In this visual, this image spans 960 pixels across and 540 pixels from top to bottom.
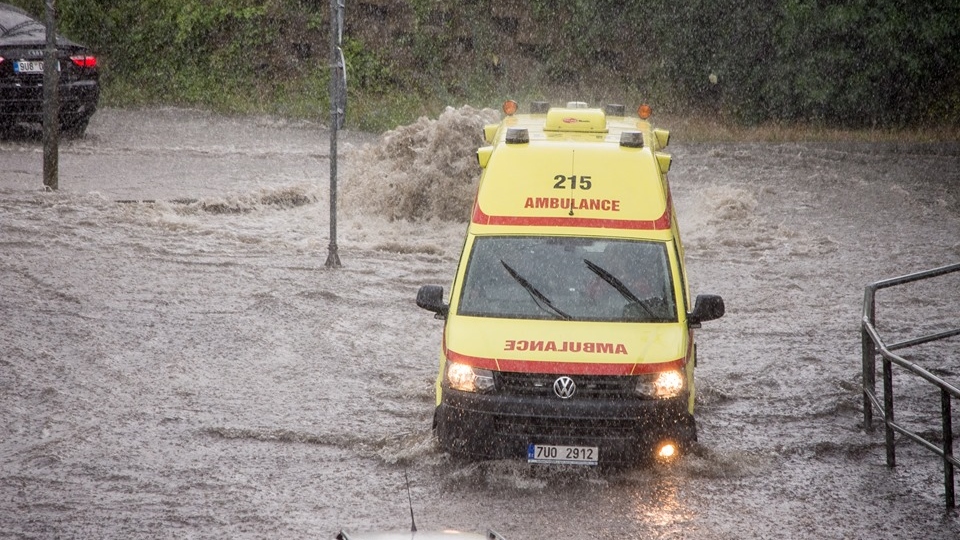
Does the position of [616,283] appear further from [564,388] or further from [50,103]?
[50,103]

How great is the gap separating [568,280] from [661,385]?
1.07 meters

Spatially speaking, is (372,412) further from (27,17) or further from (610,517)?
(27,17)

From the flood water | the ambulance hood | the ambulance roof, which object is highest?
the ambulance roof

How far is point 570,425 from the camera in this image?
320 inches

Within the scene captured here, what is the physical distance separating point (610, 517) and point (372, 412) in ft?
8.75

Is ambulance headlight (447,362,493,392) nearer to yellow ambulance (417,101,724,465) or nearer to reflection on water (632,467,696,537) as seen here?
yellow ambulance (417,101,724,465)

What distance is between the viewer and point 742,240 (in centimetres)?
1764

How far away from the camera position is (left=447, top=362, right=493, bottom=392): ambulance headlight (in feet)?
27.0

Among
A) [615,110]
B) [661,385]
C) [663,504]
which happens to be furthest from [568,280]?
[615,110]

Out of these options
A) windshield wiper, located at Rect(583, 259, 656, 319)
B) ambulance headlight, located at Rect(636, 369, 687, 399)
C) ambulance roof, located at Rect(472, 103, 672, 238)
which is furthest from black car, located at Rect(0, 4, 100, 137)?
ambulance headlight, located at Rect(636, 369, 687, 399)

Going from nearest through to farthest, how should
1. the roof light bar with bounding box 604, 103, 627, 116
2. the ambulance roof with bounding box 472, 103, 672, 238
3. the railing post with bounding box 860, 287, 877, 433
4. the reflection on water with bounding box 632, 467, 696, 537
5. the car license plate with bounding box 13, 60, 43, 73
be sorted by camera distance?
the reflection on water with bounding box 632, 467, 696, 537, the ambulance roof with bounding box 472, 103, 672, 238, the railing post with bounding box 860, 287, 877, 433, the roof light bar with bounding box 604, 103, 627, 116, the car license plate with bounding box 13, 60, 43, 73

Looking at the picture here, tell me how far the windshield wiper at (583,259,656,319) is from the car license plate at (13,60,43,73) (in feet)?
48.3

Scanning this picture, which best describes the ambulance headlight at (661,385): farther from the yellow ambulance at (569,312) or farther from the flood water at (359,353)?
the flood water at (359,353)

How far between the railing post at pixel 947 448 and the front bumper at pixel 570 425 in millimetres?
1557
